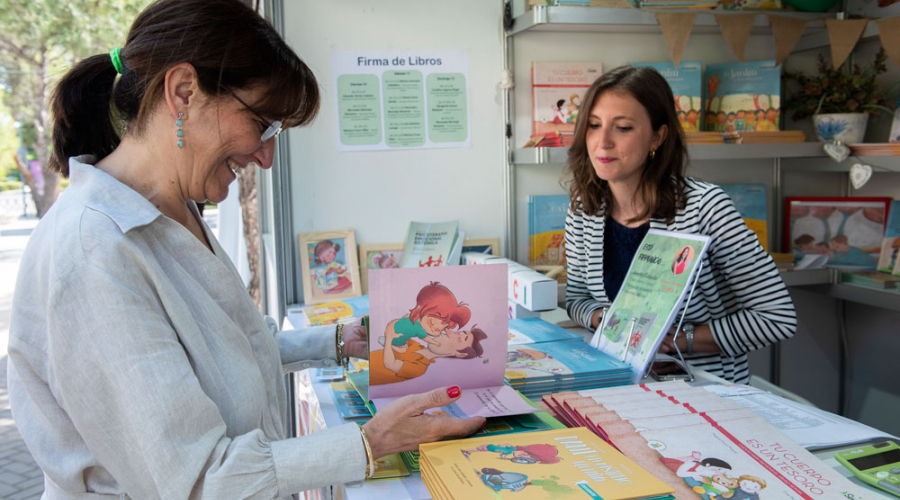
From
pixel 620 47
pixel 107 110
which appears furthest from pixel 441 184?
pixel 107 110

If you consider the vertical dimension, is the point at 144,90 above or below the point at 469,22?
below

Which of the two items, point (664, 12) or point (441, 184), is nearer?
point (664, 12)

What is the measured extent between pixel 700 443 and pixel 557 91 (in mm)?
1813

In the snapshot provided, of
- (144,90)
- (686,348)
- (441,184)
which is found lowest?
(686,348)

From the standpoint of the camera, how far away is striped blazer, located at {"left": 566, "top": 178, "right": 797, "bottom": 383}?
1757 millimetres

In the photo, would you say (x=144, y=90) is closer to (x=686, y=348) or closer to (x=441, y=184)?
(x=686, y=348)

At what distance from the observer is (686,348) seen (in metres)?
1.76

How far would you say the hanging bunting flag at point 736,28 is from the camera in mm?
2441

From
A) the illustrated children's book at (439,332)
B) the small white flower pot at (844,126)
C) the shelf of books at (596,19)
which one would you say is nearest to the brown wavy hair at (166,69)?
the illustrated children's book at (439,332)

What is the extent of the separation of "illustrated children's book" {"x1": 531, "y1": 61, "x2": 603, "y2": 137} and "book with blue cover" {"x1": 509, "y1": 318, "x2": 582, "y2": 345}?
98 cm

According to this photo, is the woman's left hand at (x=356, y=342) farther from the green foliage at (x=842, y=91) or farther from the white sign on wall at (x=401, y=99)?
the green foliage at (x=842, y=91)

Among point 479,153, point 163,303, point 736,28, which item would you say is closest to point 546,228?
point 479,153

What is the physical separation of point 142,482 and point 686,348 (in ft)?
4.48

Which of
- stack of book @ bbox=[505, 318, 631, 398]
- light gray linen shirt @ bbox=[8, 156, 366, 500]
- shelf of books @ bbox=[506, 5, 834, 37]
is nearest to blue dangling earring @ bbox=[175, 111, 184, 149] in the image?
light gray linen shirt @ bbox=[8, 156, 366, 500]
